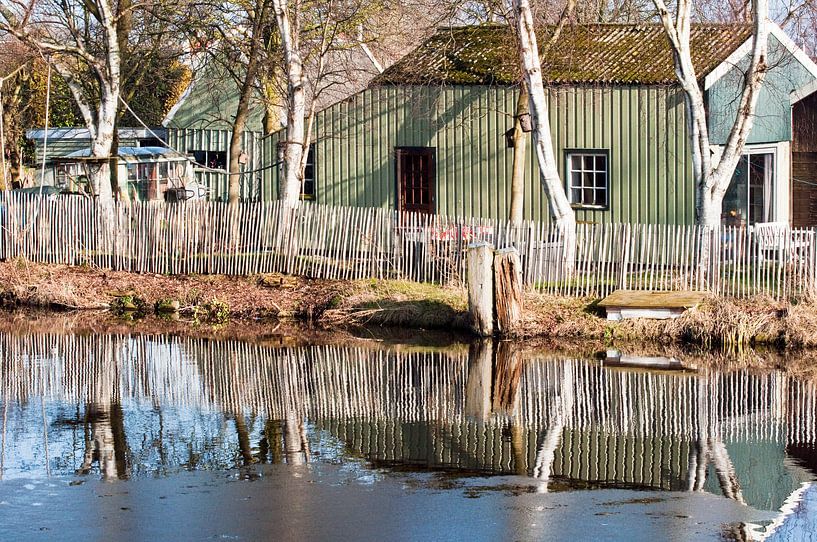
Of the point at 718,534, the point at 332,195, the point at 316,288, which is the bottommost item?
the point at 718,534

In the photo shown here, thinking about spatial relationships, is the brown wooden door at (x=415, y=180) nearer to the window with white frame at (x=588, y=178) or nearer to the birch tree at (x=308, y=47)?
the birch tree at (x=308, y=47)

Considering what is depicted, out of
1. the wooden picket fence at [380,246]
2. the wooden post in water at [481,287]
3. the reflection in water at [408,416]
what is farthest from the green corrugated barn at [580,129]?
the reflection in water at [408,416]

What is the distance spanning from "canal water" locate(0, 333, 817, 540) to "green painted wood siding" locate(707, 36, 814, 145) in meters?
7.33

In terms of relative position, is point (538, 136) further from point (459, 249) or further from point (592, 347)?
point (592, 347)

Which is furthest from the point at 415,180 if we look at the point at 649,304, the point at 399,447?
the point at 399,447

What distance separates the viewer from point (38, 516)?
9.92 m

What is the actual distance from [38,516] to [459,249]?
→ 13.3 meters

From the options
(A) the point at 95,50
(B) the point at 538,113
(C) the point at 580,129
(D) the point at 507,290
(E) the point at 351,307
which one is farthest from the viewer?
(A) the point at 95,50

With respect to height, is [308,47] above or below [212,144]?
above

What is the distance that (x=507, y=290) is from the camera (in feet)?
64.8

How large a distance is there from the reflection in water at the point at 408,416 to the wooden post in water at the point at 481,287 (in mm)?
802

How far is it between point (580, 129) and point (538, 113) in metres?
3.03

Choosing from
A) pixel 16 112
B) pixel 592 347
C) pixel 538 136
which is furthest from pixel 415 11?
pixel 16 112

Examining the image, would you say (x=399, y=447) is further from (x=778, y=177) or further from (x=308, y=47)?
(x=308, y=47)
